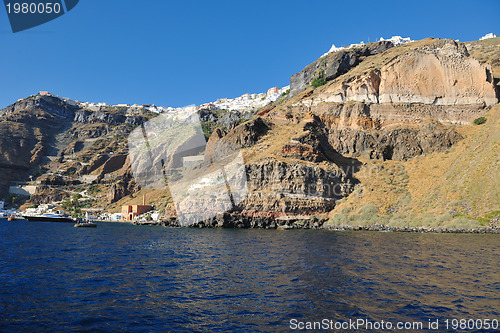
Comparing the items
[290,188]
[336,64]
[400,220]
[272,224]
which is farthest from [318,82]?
[400,220]

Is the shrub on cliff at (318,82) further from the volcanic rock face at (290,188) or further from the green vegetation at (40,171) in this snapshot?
the green vegetation at (40,171)

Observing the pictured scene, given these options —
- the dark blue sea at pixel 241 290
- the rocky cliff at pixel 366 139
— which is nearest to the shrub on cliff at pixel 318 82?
the rocky cliff at pixel 366 139

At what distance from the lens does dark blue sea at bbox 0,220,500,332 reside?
12109mm

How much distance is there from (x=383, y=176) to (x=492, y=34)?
171m

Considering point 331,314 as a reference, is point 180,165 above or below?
above

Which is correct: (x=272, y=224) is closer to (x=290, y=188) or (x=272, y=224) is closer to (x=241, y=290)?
(x=290, y=188)

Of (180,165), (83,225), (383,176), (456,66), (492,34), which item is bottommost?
(83,225)

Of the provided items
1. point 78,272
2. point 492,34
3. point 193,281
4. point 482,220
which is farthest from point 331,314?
point 492,34

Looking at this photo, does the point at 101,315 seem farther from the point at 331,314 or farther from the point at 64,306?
the point at 331,314

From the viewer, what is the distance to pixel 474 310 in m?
13.0

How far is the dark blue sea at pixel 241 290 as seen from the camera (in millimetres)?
12109

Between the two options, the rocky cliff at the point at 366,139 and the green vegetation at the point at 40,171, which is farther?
the green vegetation at the point at 40,171

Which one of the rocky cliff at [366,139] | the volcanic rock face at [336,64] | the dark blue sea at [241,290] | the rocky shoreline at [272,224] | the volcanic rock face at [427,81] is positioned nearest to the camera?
the dark blue sea at [241,290]

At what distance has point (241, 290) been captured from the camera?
16.3 metres
